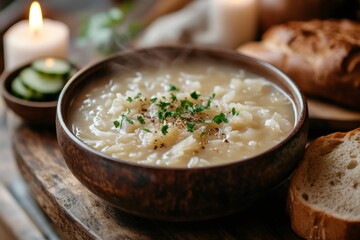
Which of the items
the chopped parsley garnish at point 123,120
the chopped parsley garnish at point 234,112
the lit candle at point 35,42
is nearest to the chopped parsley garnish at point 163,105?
the chopped parsley garnish at point 123,120

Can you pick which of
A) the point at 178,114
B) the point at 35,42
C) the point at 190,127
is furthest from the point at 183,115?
the point at 35,42

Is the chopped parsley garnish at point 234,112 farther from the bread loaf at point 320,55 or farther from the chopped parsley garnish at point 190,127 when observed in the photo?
the bread loaf at point 320,55

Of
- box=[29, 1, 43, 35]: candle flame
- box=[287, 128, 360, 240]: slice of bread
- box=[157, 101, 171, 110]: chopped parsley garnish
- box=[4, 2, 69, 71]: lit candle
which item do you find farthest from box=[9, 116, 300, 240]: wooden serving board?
box=[29, 1, 43, 35]: candle flame

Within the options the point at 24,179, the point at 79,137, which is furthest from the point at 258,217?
the point at 24,179

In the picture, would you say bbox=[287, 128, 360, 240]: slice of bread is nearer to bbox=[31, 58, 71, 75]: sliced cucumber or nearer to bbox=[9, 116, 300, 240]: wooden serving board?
bbox=[9, 116, 300, 240]: wooden serving board

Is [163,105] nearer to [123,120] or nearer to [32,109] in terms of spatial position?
[123,120]

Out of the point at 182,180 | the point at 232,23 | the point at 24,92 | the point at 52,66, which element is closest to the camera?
the point at 182,180

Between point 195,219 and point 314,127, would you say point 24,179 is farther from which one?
point 314,127
